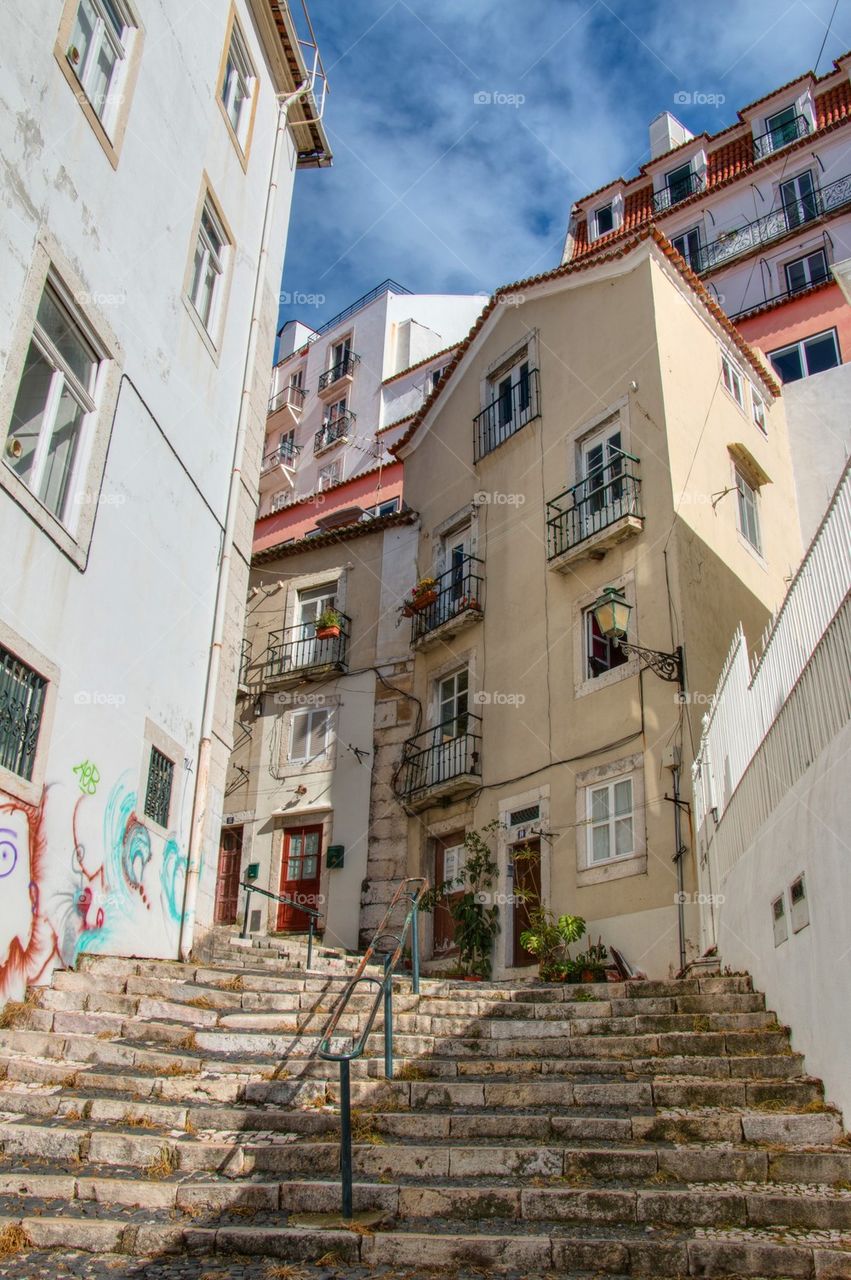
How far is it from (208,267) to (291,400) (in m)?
23.8

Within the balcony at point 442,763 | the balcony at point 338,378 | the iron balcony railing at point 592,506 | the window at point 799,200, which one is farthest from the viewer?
the balcony at point 338,378

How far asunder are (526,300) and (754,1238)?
661 inches


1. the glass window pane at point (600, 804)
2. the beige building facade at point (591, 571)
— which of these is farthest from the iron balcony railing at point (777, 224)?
the glass window pane at point (600, 804)

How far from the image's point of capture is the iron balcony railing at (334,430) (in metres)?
32.7

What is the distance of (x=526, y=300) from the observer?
1892 cm

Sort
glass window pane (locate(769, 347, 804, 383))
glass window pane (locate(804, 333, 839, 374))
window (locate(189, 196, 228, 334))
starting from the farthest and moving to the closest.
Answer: glass window pane (locate(769, 347, 804, 383))
glass window pane (locate(804, 333, 839, 374))
window (locate(189, 196, 228, 334))

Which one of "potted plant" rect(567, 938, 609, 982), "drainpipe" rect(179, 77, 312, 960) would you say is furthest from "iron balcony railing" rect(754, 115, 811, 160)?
"potted plant" rect(567, 938, 609, 982)

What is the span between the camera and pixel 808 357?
2116 cm

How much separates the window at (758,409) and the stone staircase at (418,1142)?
12904 millimetres

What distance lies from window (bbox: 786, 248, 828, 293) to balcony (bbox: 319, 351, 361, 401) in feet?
47.3

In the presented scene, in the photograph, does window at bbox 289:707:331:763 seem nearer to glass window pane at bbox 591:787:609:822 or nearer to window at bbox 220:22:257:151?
glass window pane at bbox 591:787:609:822

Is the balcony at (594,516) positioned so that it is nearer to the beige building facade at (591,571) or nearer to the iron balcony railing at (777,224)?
the beige building facade at (591,571)

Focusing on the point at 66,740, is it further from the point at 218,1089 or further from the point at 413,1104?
the point at 413,1104

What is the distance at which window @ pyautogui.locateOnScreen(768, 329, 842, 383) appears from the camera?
20.9 metres
